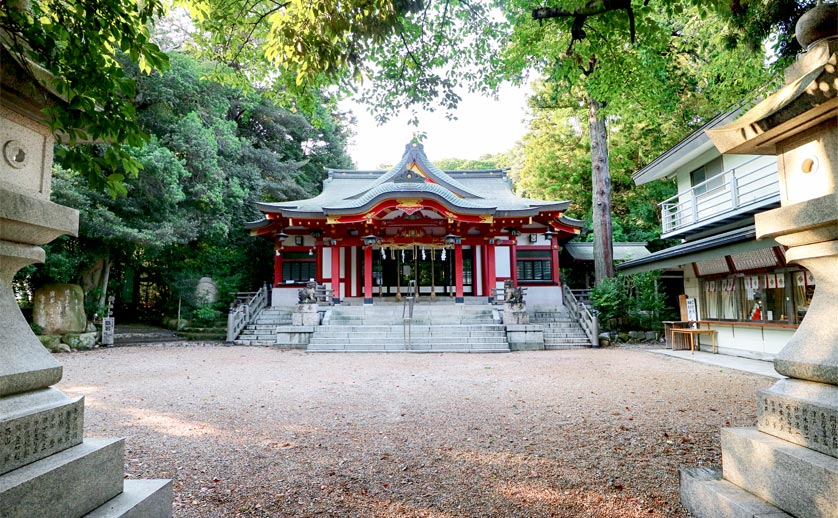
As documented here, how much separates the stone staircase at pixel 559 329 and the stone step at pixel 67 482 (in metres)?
11.6

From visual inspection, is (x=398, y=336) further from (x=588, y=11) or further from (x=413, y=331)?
(x=588, y=11)

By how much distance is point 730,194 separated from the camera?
1154 centimetres

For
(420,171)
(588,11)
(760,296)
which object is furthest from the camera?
(420,171)

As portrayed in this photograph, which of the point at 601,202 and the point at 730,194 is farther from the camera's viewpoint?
the point at 601,202

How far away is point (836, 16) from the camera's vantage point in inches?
87.9

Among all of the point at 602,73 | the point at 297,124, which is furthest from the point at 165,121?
the point at 602,73

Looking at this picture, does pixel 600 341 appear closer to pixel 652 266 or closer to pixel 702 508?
pixel 652 266

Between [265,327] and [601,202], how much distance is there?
12.9m

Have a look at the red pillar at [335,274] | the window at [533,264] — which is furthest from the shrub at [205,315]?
the window at [533,264]

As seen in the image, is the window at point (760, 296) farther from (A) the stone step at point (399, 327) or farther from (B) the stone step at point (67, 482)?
(B) the stone step at point (67, 482)

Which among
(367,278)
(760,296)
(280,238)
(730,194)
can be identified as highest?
(730,194)

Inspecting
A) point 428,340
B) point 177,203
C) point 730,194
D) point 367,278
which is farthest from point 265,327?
point 730,194

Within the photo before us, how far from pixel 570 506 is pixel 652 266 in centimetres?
1042

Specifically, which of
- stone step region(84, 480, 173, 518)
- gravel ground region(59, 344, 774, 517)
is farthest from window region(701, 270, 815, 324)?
stone step region(84, 480, 173, 518)
